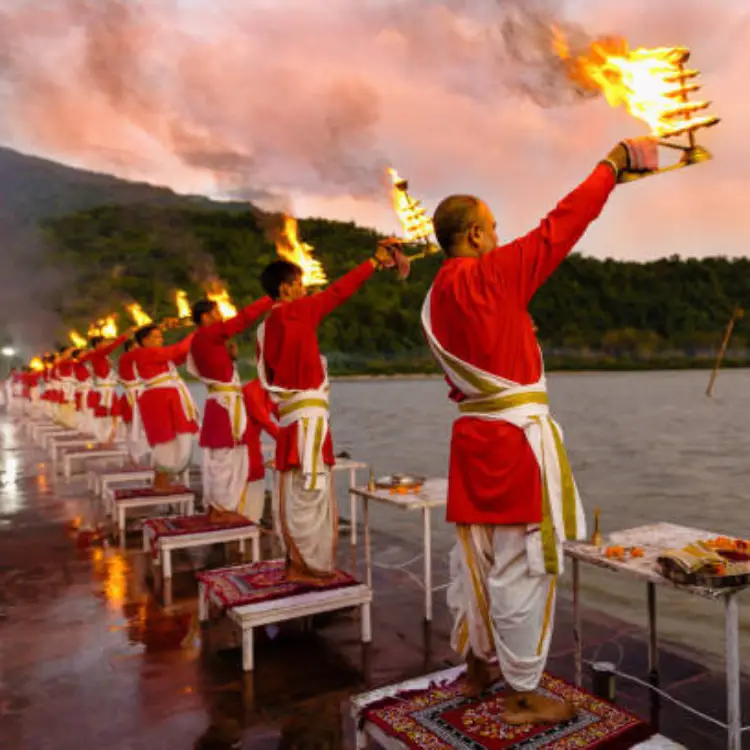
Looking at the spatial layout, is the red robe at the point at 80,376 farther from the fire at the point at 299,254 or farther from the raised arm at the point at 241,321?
the fire at the point at 299,254

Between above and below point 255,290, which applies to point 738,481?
below

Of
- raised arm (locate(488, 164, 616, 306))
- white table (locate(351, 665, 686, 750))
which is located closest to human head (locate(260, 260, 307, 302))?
raised arm (locate(488, 164, 616, 306))

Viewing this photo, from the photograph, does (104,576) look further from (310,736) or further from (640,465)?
(640,465)

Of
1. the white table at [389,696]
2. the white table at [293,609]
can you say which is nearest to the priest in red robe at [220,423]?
the white table at [293,609]

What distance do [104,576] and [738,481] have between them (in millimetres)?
10968

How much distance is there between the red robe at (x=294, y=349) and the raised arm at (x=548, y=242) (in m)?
1.83

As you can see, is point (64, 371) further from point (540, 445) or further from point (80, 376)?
point (540, 445)

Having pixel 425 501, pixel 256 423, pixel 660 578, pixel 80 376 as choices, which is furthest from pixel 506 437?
pixel 80 376

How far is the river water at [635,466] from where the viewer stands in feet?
20.0

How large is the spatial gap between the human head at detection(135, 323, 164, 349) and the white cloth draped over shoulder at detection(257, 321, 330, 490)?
12.9ft

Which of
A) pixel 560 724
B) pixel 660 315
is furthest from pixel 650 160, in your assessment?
pixel 660 315

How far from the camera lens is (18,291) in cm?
5141

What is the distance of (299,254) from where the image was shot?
220 inches

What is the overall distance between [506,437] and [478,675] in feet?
3.38
